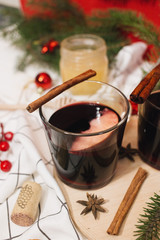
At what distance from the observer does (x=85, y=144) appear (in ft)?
1.70

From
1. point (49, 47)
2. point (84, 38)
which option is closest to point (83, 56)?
point (84, 38)

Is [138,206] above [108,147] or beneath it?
beneath

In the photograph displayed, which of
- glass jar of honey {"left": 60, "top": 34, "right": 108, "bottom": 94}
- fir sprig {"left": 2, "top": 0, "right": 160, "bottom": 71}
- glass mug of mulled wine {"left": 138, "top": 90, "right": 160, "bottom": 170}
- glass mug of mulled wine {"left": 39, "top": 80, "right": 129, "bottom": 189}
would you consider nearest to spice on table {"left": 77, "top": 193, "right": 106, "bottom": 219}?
glass mug of mulled wine {"left": 39, "top": 80, "right": 129, "bottom": 189}

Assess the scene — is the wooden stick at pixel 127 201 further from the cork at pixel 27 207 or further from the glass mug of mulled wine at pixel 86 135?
the cork at pixel 27 207

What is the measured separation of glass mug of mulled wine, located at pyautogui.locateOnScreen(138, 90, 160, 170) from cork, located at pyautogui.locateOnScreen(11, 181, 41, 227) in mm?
277

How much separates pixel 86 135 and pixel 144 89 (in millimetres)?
152

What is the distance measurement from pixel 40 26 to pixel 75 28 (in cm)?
18

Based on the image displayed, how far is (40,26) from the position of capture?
1.22m

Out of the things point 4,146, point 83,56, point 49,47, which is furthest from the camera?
point 49,47

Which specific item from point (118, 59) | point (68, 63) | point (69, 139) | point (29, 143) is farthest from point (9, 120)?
point (118, 59)

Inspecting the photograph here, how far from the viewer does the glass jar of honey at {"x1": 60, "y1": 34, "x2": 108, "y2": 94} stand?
3.04 ft

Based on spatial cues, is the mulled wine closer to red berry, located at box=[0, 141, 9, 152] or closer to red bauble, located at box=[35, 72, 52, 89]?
red berry, located at box=[0, 141, 9, 152]

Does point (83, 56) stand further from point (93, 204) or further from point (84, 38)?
point (93, 204)

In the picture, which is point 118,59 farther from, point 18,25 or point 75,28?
point 18,25
